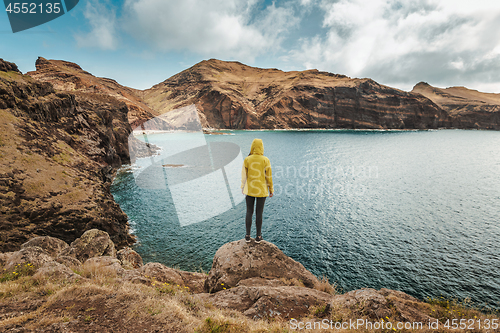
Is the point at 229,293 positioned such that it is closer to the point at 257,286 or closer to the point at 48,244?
the point at 257,286

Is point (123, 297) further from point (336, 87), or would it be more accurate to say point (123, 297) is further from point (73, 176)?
point (336, 87)

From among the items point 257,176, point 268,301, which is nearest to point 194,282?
point 268,301

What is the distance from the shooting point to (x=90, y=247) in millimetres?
11398

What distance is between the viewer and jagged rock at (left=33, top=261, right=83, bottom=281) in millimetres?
6432

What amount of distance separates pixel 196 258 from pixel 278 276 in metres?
8.57

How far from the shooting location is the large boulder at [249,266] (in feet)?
28.6

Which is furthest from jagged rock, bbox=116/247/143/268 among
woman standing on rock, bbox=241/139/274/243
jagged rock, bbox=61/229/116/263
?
woman standing on rock, bbox=241/139/274/243

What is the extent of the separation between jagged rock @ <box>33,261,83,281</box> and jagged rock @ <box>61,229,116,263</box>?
434cm

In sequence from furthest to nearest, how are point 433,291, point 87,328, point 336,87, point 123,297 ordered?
point 336,87, point 433,291, point 123,297, point 87,328

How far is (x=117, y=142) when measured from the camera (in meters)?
45.9

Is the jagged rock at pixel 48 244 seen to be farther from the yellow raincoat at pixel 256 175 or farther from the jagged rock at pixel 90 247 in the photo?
the yellow raincoat at pixel 256 175

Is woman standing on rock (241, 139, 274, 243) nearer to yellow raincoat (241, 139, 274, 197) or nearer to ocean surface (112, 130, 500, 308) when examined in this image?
yellow raincoat (241, 139, 274, 197)

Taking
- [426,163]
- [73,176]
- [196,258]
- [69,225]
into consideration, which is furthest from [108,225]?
[426,163]

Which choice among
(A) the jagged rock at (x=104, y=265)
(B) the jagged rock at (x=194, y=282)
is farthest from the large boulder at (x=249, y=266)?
(A) the jagged rock at (x=104, y=265)
